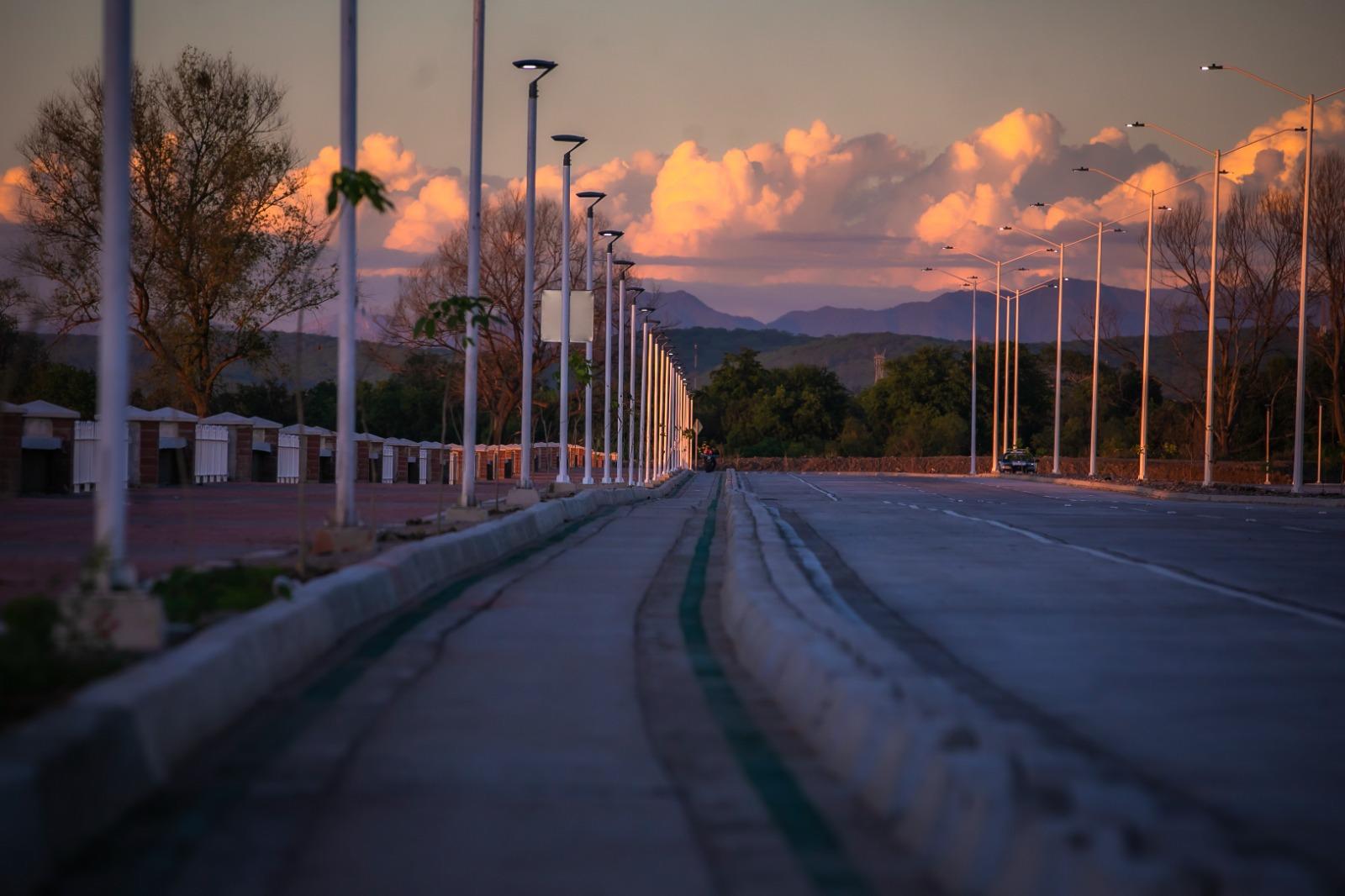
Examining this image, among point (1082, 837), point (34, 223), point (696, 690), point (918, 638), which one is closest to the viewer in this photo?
point (1082, 837)

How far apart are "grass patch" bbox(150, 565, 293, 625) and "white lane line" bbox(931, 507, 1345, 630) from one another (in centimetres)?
843

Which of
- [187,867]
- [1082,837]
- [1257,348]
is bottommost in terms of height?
[187,867]

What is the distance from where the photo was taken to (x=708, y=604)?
15.5 m

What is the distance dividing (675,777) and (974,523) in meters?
23.5

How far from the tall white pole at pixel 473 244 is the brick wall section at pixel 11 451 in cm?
751

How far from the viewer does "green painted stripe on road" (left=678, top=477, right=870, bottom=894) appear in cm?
585

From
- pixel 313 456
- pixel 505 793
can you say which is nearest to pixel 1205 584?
pixel 505 793

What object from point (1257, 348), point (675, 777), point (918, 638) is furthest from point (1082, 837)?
point (1257, 348)

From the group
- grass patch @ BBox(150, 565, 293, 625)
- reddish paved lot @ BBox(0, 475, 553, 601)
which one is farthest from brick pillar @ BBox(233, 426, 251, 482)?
grass patch @ BBox(150, 565, 293, 625)

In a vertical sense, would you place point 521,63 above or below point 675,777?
above

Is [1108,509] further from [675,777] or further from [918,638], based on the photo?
[675,777]

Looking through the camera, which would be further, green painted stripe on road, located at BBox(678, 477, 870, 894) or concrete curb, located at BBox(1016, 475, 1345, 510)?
concrete curb, located at BBox(1016, 475, 1345, 510)

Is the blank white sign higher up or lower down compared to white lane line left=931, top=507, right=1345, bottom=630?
higher up

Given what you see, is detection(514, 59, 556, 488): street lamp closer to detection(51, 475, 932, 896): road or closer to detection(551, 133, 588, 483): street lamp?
detection(551, 133, 588, 483): street lamp
